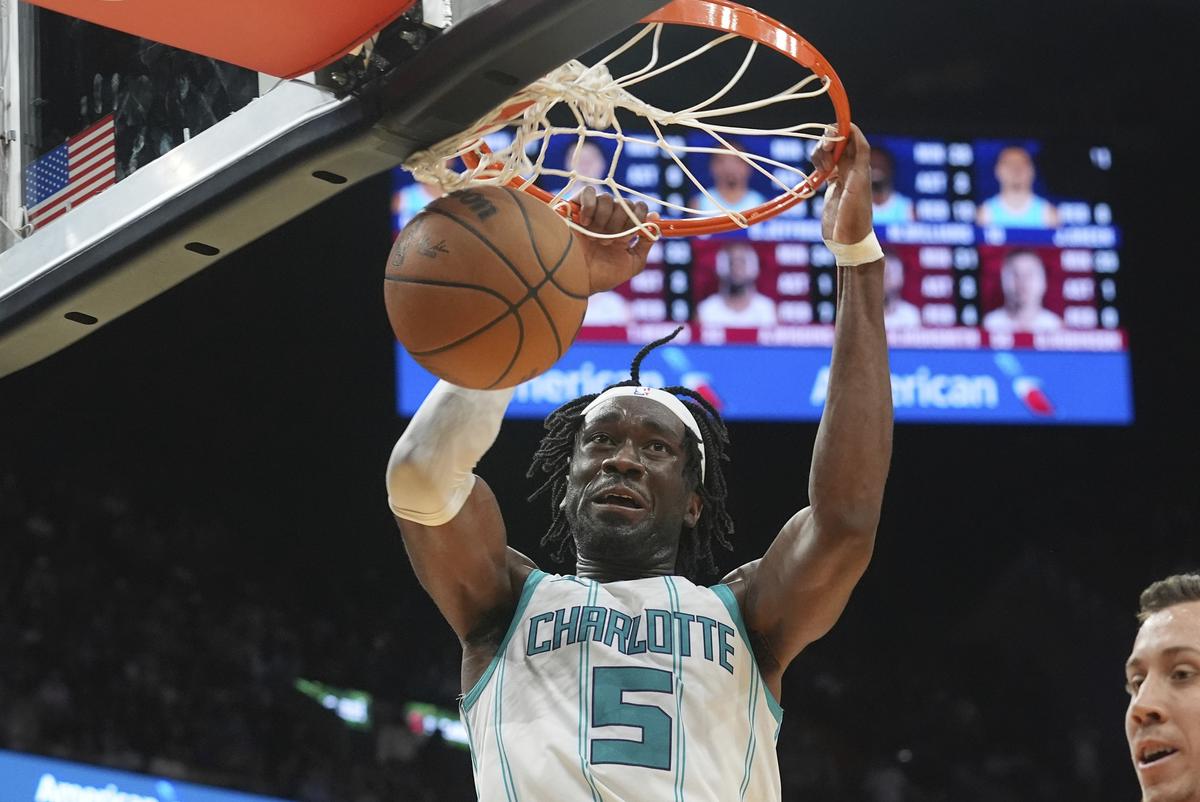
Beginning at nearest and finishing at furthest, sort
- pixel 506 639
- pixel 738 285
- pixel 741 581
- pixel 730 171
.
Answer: pixel 506 639 → pixel 741 581 → pixel 730 171 → pixel 738 285

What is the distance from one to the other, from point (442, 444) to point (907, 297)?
195 inches

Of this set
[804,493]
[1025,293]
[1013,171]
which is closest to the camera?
[1025,293]

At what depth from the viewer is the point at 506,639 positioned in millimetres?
3191

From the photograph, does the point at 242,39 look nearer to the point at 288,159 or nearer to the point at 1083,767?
the point at 288,159

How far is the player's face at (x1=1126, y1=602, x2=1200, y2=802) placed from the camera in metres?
2.53

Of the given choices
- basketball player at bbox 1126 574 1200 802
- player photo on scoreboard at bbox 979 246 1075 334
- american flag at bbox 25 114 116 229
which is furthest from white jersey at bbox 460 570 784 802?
player photo on scoreboard at bbox 979 246 1075 334

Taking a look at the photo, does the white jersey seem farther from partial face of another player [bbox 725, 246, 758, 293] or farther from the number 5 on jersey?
partial face of another player [bbox 725, 246, 758, 293]

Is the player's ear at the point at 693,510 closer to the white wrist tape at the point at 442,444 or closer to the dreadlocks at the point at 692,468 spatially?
the dreadlocks at the point at 692,468

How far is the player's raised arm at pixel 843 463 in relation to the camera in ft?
10.2

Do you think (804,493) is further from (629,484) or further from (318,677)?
(629,484)

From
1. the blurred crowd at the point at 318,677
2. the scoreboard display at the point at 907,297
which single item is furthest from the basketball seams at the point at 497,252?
the blurred crowd at the point at 318,677

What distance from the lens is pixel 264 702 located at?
8.22 meters

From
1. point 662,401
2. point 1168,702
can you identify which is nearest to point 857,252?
point 662,401

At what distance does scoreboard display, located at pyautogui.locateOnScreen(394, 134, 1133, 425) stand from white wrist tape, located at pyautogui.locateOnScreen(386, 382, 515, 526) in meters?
4.20
